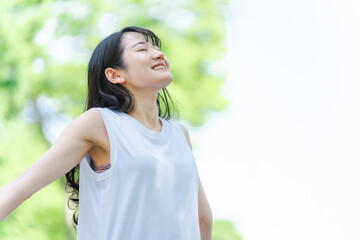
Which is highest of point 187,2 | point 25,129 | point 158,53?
point 158,53

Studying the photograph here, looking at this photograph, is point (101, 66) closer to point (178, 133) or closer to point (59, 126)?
point (178, 133)

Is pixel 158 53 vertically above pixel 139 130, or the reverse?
pixel 158 53

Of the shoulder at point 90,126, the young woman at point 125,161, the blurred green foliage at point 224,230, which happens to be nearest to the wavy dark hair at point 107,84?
the young woman at point 125,161

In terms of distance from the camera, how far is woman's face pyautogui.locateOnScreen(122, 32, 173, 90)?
1.40 metres

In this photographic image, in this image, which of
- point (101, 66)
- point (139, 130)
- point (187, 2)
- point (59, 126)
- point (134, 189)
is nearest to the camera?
point (134, 189)

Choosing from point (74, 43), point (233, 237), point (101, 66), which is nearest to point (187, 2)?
point (74, 43)

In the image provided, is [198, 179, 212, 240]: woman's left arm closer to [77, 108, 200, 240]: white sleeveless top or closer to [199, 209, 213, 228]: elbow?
[199, 209, 213, 228]: elbow

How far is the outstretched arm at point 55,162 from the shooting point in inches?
46.1

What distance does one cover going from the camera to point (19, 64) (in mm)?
5121

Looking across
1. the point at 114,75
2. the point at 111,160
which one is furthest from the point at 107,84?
the point at 111,160

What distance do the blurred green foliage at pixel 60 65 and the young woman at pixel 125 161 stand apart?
3.46 metres

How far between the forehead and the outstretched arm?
0.79ft

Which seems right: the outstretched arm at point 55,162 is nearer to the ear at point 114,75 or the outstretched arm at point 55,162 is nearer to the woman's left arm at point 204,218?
the ear at point 114,75

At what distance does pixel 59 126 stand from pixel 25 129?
337 millimetres
